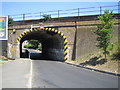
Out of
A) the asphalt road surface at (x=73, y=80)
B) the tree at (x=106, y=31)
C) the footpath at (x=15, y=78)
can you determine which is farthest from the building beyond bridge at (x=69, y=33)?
the footpath at (x=15, y=78)

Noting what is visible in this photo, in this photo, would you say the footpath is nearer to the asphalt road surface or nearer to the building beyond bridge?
the asphalt road surface

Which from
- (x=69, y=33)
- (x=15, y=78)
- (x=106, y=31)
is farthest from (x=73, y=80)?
(x=69, y=33)

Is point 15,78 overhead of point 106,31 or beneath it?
beneath

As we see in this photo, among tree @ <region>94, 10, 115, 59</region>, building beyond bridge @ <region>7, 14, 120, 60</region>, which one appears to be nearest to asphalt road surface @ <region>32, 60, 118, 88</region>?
tree @ <region>94, 10, 115, 59</region>

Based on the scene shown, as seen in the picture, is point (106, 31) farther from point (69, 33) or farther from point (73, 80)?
point (69, 33)

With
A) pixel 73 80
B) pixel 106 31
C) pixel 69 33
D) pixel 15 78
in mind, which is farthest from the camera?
pixel 69 33

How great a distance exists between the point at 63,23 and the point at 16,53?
9005 mm

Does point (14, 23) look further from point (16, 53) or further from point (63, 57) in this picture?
point (63, 57)

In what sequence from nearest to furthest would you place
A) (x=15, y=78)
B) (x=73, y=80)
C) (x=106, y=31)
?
1. (x=73, y=80)
2. (x=15, y=78)
3. (x=106, y=31)

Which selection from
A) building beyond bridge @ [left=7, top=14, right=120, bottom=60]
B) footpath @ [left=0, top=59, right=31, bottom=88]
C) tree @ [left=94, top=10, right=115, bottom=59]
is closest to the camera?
footpath @ [left=0, top=59, right=31, bottom=88]

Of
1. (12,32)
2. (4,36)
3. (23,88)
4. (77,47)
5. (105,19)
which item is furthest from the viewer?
(12,32)

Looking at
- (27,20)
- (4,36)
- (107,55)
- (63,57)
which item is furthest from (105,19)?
(4,36)

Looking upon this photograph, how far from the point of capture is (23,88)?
6.97 meters

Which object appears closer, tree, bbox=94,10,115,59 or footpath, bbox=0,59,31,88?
footpath, bbox=0,59,31,88
